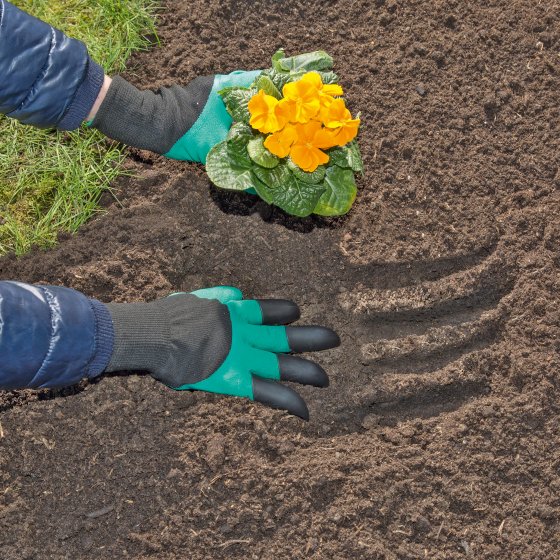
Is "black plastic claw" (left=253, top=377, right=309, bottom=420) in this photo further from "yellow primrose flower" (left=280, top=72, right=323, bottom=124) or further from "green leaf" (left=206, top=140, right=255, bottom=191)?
"yellow primrose flower" (left=280, top=72, right=323, bottom=124)

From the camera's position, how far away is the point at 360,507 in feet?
7.46

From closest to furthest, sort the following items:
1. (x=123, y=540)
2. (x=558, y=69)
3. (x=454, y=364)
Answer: (x=123, y=540) < (x=454, y=364) < (x=558, y=69)

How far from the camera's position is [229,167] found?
7.81 ft

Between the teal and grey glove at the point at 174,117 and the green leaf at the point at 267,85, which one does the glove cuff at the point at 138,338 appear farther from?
the green leaf at the point at 267,85

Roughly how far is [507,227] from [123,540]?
1618 millimetres

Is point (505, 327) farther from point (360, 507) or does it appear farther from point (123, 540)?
point (123, 540)

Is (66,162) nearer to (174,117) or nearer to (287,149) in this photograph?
(174,117)

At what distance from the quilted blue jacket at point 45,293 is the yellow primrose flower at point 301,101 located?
61 centimetres

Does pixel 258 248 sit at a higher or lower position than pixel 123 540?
higher

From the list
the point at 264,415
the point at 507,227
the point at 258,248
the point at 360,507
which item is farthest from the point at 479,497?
the point at 258,248

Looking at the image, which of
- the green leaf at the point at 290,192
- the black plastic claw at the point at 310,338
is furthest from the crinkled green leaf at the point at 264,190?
the black plastic claw at the point at 310,338

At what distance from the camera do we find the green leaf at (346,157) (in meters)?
2.32

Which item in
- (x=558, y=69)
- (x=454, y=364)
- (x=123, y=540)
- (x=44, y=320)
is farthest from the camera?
(x=558, y=69)

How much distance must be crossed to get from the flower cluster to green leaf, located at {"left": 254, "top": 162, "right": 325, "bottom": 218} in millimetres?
133
